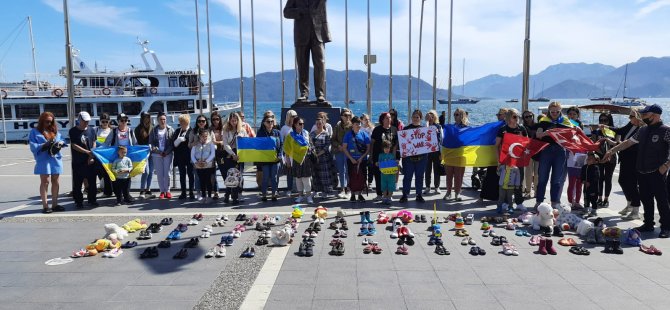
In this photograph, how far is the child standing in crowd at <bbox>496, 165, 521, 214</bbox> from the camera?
26.8 feet

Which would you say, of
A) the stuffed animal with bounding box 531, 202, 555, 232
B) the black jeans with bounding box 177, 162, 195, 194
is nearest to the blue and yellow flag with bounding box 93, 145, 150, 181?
the black jeans with bounding box 177, 162, 195, 194

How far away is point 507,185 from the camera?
27.0ft

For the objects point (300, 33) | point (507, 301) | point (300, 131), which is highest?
point (300, 33)

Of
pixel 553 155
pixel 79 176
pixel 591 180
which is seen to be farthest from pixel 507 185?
pixel 79 176

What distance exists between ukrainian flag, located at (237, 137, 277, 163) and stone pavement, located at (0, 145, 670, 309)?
2.22 metres

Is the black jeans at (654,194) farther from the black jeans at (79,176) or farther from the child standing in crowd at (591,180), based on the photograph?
the black jeans at (79,176)

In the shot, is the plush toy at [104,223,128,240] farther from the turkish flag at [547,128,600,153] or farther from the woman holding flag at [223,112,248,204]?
the turkish flag at [547,128,600,153]

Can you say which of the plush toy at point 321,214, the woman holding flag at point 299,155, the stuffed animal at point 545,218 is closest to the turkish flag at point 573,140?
the stuffed animal at point 545,218

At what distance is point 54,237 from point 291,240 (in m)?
3.67

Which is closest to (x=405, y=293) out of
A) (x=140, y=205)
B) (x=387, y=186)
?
(x=387, y=186)

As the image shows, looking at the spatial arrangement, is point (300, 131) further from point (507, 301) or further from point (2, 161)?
point (2, 161)

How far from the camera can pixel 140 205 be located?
9.12 m

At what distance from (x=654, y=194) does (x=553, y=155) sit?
164 centimetres

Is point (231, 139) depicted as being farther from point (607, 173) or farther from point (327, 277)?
point (607, 173)
